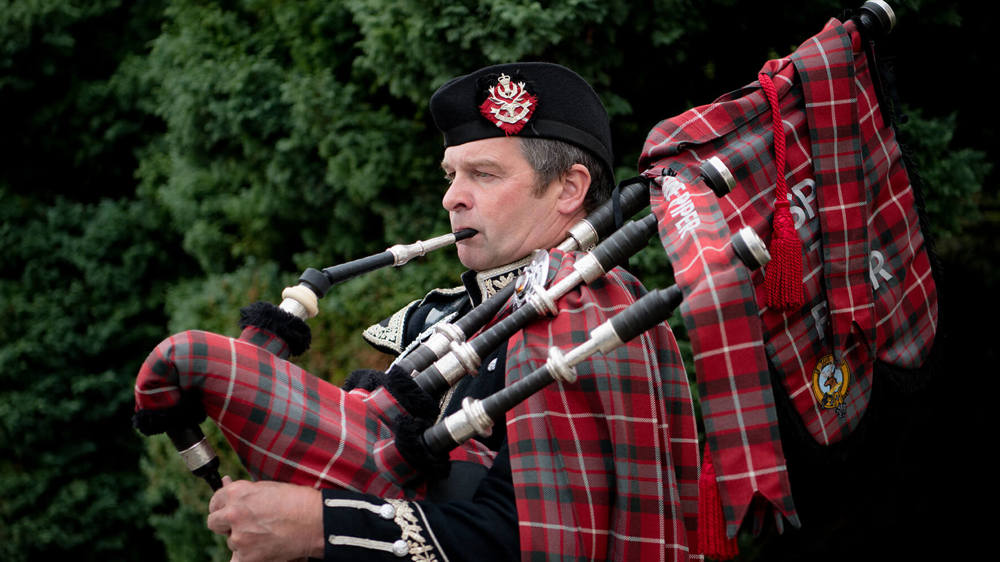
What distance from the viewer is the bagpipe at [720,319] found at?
1.49m

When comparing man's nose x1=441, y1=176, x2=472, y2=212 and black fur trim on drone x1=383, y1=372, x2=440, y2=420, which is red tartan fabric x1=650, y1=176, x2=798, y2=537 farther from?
man's nose x1=441, y1=176, x2=472, y2=212

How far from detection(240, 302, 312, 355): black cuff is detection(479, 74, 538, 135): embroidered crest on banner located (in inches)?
Result: 26.4

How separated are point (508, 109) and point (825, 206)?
713mm

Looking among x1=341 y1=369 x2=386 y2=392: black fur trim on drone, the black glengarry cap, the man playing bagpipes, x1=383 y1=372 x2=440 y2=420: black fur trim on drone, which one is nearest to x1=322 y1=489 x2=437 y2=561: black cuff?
the man playing bagpipes

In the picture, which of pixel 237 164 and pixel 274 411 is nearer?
pixel 274 411

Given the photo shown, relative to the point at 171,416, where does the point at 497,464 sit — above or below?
below

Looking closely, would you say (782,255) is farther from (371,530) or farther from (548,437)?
(371,530)

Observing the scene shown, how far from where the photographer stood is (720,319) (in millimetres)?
1472

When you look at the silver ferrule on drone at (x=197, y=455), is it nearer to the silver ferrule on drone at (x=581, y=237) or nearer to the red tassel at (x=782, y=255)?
the silver ferrule on drone at (x=581, y=237)

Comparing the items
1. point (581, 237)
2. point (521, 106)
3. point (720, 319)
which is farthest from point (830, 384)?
point (521, 106)

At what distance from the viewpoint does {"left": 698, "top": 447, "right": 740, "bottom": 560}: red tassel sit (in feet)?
5.32

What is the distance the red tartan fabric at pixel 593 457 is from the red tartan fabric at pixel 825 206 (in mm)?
276

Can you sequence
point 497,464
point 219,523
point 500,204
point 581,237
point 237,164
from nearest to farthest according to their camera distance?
point 219,523 < point 497,464 < point 581,237 < point 500,204 < point 237,164

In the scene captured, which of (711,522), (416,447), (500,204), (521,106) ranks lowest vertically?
(711,522)
